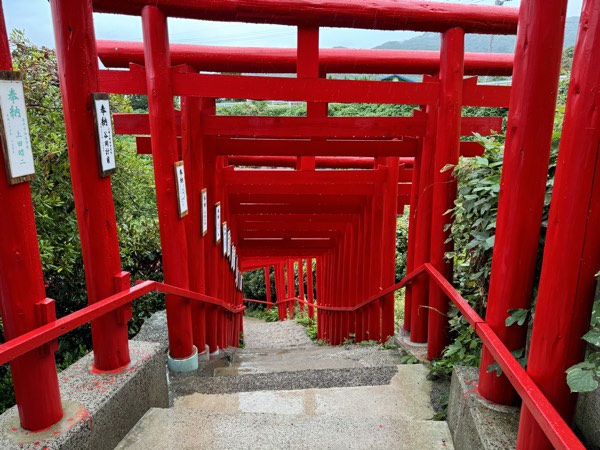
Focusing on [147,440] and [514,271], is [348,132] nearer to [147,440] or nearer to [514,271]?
[514,271]

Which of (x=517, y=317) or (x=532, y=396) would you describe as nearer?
A: (x=532, y=396)

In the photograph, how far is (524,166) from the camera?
1831 millimetres

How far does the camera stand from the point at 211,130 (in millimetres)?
4043

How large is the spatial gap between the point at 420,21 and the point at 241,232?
6636 millimetres

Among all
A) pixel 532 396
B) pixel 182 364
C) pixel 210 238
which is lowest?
pixel 182 364

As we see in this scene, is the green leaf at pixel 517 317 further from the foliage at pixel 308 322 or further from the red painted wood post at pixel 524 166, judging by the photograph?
the foliage at pixel 308 322

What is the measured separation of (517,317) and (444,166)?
5.39 feet

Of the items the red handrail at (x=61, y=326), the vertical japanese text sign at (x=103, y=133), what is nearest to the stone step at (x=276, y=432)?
the red handrail at (x=61, y=326)

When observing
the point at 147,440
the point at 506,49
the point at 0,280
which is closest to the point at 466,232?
the point at 147,440

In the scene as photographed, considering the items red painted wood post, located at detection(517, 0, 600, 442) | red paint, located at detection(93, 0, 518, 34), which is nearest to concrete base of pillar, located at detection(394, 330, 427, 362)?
red painted wood post, located at detection(517, 0, 600, 442)

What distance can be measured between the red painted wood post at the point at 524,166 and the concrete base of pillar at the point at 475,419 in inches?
2.9

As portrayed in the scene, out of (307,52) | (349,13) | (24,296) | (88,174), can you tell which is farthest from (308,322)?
(24,296)

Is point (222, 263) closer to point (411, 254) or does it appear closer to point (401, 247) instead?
point (411, 254)

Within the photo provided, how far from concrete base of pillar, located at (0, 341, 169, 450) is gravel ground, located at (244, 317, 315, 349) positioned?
20.0 feet
